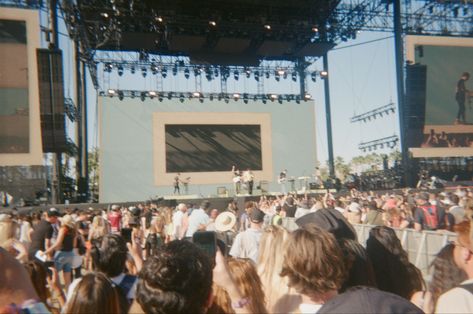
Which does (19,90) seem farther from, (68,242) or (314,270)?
(314,270)

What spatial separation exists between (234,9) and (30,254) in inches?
864

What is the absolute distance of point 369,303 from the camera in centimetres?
109

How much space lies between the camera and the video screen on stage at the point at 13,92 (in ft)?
56.0

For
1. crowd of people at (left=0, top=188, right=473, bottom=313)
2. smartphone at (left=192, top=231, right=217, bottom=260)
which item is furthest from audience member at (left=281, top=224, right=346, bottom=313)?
smartphone at (left=192, top=231, right=217, bottom=260)

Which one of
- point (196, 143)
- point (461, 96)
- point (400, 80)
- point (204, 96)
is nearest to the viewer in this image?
point (400, 80)

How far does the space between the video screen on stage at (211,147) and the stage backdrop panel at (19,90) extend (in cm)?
1126

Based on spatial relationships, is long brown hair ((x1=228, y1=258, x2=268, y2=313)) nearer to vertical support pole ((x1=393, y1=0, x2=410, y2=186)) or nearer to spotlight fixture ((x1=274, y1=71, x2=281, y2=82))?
vertical support pole ((x1=393, y1=0, x2=410, y2=186))

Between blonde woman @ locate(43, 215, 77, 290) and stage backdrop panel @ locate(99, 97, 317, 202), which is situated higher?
stage backdrop panel @ locate(99, 97, 317, 202)

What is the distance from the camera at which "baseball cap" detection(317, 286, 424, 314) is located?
108cm

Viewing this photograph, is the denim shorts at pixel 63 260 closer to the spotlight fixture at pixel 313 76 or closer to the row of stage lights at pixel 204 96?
the row of stage lights at pixel 204 96

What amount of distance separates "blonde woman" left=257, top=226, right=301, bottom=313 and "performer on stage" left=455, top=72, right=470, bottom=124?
2684 cm

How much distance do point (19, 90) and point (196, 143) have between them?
13.5 m

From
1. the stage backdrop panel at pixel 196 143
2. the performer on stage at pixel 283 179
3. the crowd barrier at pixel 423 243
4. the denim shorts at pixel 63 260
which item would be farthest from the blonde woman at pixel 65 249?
the performer on stage at pixel 283 179

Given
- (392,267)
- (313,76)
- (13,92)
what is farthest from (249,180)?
(392,267)
